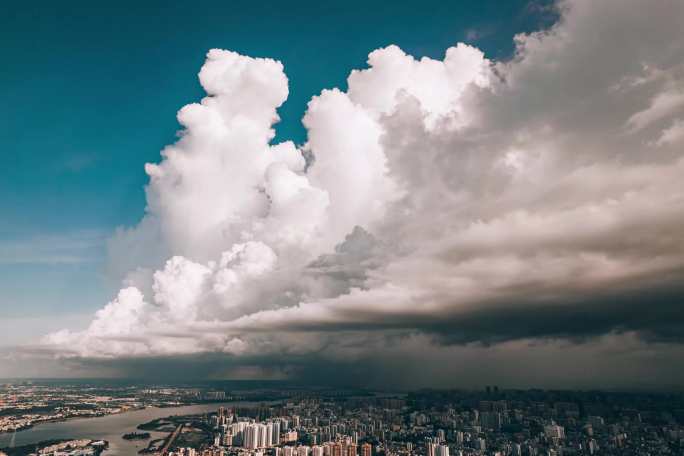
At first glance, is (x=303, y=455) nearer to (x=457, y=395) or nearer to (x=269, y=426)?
(x=269, y=426)

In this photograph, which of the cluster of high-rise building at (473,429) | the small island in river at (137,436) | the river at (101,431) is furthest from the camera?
the small island in river at (137,436)

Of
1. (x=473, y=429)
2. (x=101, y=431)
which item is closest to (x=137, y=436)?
(x=101, y=431)

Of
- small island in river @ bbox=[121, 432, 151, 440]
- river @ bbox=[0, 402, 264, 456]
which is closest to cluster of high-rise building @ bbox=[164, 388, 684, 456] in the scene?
small island in river @ bbox=[121, 432, 151, 440]

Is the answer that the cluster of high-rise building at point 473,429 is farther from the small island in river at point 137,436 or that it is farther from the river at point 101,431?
the river at point 101,431

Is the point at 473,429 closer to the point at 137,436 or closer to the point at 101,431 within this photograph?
the point at 137,436

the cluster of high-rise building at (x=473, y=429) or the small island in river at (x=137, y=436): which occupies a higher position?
the cluster of high-rise building at (x=473, y=429)

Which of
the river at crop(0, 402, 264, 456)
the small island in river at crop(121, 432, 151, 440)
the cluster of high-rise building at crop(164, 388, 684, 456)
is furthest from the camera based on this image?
the small island in river at crop(121, 432, 151, 440)

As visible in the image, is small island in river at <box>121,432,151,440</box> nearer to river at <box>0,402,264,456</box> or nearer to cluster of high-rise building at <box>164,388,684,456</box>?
river at <box>0,402,264,456</box>

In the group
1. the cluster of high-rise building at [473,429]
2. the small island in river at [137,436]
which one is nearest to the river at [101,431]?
the small island in river at [137,436]

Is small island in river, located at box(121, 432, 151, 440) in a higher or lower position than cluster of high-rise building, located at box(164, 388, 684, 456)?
lower
